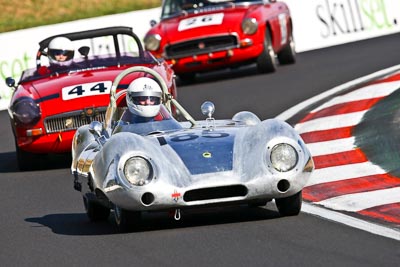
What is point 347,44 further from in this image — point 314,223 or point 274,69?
point 314,223

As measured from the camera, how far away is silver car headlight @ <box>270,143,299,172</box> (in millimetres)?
8219

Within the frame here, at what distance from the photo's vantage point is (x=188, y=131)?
8.91m

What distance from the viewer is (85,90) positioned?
41.5 ft

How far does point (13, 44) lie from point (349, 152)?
1033 centimetres

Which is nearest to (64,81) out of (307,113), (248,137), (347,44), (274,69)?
(307,113)

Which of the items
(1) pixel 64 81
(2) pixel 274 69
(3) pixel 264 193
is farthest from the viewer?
(2) pixel 274 69

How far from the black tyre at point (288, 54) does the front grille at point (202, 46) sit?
6.45 ft

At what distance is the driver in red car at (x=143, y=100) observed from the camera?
9242 mm

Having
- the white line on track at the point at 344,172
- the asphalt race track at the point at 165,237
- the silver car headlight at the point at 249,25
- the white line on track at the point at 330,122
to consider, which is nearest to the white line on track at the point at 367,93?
the white line on track at the point at 330,122

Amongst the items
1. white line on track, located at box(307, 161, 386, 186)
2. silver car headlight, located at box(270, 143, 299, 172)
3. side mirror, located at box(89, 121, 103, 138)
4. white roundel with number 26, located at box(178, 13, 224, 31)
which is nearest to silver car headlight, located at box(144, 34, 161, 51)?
white roundel with number 26, located at box(178, 13, 224, 31)

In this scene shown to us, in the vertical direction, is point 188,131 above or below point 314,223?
above

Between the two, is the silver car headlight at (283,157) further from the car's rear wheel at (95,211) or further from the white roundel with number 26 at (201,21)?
the white roundel with number 26 at (201,21)

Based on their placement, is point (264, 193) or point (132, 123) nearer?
point (264, 193)

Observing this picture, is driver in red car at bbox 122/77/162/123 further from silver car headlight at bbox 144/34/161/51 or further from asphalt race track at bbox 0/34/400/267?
silver car headlight at bbox 144/34/161/51
